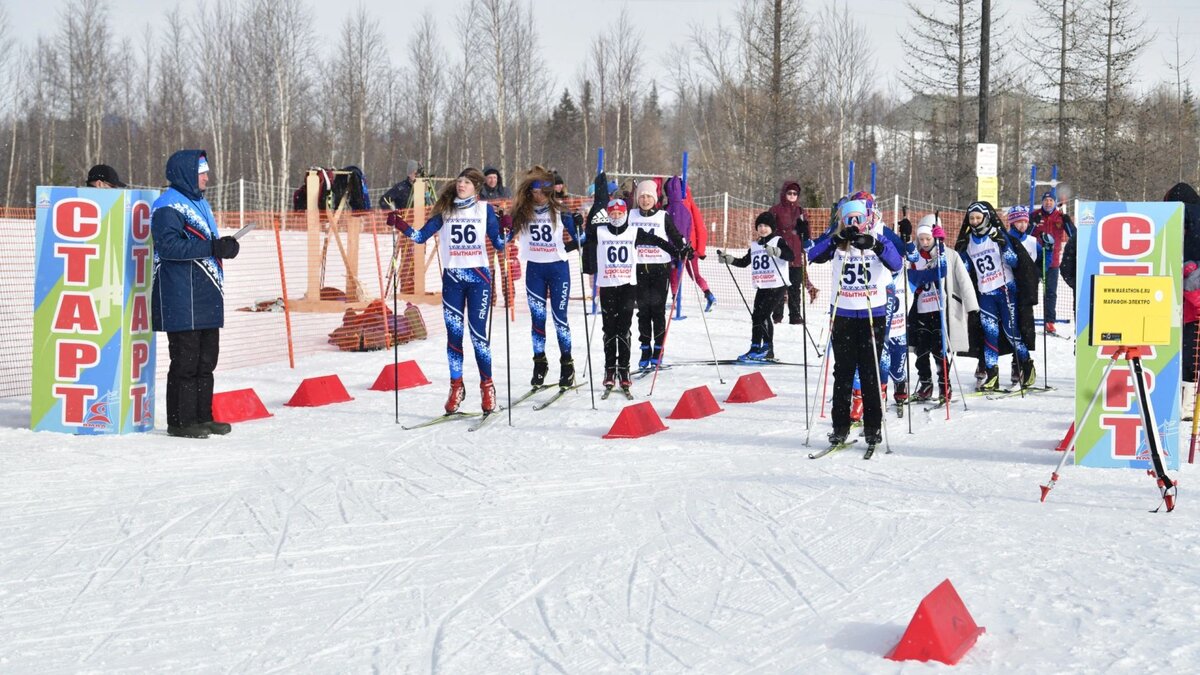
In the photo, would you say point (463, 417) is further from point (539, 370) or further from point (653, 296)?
point (653, 296)

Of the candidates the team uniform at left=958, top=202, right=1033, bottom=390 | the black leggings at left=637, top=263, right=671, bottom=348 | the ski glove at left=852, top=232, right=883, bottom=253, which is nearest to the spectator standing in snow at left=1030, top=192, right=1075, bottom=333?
the team uniform at left=958, top=202, right=1033, bottom=390

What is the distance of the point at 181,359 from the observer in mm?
8367

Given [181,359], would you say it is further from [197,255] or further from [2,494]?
[2,494]

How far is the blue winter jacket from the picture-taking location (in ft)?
26.6

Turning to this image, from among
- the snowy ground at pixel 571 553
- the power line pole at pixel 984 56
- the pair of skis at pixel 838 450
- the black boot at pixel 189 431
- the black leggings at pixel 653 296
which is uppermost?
the power line pole at pixel 984 56

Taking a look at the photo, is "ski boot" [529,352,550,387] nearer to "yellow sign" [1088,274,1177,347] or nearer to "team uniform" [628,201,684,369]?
"team uniform" [628,201,684,369]

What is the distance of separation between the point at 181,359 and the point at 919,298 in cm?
603

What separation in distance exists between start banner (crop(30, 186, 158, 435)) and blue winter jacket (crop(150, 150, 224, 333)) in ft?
0.72

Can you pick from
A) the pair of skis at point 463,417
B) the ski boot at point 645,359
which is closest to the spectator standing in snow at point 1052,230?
the ski boot at point 645,359

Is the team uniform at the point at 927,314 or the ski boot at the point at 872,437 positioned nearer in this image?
the ski boot at the point at 872,437

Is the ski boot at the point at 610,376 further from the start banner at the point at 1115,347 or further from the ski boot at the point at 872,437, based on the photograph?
the start banner at the point at 1115,347

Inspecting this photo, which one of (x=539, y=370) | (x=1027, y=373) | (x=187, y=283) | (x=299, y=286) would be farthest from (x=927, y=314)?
(x=299, y=286)

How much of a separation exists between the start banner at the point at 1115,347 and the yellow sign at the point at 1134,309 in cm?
12

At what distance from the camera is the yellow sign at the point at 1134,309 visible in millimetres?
6070
